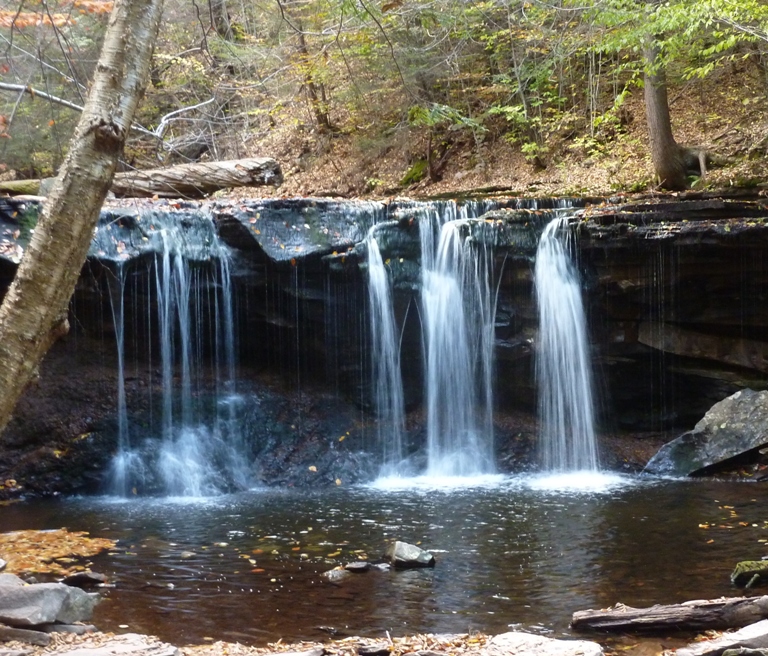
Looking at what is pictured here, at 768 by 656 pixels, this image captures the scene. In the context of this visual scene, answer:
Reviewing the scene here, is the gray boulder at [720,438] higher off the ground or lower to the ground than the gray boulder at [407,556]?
higher

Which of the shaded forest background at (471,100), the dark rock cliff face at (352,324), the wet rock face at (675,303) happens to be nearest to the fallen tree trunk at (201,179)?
the shaded forest background at (471,100)

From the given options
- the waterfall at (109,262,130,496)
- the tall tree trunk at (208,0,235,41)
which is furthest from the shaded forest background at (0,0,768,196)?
the tall tree trunk at (208,0,235,41)

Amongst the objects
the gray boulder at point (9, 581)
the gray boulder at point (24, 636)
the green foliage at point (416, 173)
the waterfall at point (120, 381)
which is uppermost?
the green foliage at point (416, 173)

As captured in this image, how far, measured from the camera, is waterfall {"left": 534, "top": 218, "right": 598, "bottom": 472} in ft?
38.6

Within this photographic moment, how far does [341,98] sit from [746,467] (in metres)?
12.4

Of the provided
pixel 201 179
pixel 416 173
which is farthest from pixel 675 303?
pixel 416 173

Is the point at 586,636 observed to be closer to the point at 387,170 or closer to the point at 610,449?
the point at 610,449

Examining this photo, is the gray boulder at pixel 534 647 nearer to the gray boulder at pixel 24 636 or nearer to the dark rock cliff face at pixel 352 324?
the gray boulder at pixel 24 636

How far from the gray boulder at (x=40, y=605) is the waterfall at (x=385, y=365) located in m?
6.85

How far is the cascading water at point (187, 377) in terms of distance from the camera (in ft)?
36.1

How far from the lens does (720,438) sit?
10883 mm

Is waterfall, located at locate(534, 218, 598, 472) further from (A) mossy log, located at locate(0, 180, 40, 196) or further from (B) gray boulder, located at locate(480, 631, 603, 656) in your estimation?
(A) mossy log, located at locate(0, 180, 40, 196)

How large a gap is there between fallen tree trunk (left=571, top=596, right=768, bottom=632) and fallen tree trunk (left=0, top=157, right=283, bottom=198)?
377 inches

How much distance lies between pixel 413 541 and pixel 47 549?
11.1 ft
